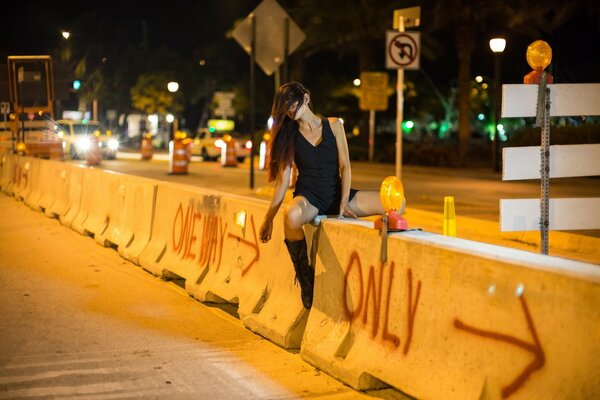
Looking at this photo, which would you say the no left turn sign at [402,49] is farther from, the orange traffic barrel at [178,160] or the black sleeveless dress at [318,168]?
the orange traffic barrel at [178,160]

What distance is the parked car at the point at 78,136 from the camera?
137 feet

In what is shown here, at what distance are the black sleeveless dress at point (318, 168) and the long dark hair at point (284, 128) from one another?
7 cm

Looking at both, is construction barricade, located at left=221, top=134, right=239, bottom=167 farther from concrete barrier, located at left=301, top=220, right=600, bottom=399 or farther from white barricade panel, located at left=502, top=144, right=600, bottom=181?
concrete barrier, located at left=301, top=220, right=600, bottom=399

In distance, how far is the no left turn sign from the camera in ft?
52.2

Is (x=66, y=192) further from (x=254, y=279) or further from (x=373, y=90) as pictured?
(x=373, y=90)

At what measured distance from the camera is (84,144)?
3988 centimetres

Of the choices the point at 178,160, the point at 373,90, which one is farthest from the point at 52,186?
the point at 373,90

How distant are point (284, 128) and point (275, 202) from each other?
0.60m

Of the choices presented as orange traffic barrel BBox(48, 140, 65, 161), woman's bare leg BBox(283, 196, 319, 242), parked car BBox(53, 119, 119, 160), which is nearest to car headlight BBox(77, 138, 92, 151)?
parked car BBox(53, 119, 119, 160)

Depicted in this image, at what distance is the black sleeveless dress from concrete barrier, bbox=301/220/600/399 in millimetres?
402

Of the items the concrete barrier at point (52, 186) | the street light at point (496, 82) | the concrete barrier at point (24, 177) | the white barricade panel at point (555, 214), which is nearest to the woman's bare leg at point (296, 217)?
the white barricade panel at point (555, 214)

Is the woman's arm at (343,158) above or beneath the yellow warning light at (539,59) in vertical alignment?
beneath

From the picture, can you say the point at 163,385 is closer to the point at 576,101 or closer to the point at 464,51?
the point at 576,101

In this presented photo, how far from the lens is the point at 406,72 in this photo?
5256 cm
